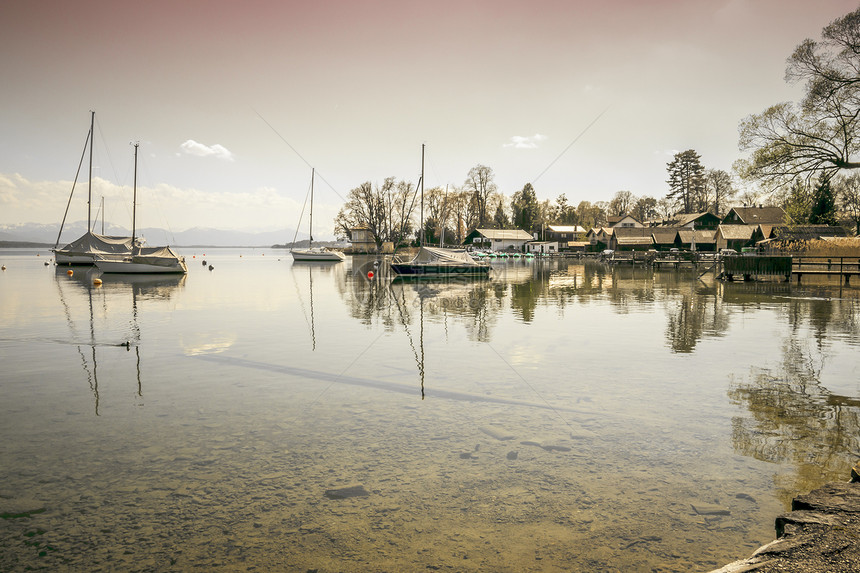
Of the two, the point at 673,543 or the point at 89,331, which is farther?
the point at 89,331

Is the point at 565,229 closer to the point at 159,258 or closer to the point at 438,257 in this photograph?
the point at 438,257

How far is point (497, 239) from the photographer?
11500 centimetres

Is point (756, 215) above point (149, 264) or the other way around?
above

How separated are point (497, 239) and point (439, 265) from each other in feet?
249

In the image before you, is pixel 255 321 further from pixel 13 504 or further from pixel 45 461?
pixel 13 504

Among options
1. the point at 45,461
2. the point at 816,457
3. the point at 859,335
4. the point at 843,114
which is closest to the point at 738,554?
the point at 816,457

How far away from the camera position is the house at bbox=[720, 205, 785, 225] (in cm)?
8669

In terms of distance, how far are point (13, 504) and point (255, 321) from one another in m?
13.5

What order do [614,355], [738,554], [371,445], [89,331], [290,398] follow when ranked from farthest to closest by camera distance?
[89,331], [614,355], [290,398], [371,445], [738,554]

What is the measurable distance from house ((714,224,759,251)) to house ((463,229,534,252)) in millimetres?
43354

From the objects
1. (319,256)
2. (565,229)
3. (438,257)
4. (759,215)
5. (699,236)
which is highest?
(759,215)

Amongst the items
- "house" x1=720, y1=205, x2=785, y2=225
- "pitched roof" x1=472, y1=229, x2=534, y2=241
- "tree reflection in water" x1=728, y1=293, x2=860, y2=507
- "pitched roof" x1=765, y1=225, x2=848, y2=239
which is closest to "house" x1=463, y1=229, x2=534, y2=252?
"pitched roof" x1=472, y1=229, x2=534, y2=241

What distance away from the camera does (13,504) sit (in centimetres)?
504

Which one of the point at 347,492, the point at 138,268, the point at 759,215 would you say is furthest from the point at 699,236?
the point at 347,492
